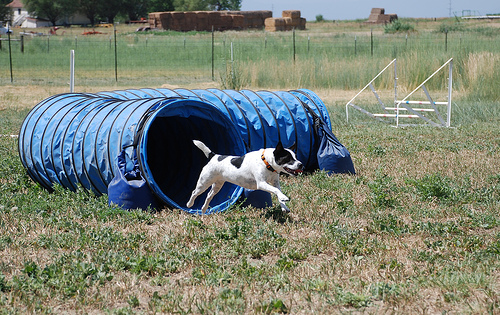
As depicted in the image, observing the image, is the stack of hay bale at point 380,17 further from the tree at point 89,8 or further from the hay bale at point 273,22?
the tree at point 89,8

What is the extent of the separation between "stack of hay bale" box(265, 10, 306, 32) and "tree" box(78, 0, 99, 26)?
2837cm

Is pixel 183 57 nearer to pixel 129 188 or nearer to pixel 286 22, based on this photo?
pixel 286 22

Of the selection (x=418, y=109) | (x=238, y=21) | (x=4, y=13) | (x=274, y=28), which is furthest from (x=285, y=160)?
(x=4, y=13)

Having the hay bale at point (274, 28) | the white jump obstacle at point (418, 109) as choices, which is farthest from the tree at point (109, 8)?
the white jump obstacle at point (418, 109)

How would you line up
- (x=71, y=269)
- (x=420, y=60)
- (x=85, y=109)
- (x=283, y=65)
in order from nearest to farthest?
(x=71, y=269) → (x=85, y=109) → (x=420, y=60) → (x=283, y=65)

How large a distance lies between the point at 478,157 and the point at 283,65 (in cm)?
1408

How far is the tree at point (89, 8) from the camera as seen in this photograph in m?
77.4

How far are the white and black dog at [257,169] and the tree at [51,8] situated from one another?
242 ft

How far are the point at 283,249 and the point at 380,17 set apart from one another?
64.6 meters

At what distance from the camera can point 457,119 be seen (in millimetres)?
15312

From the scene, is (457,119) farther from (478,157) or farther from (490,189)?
(490,189)

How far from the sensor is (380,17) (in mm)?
67000

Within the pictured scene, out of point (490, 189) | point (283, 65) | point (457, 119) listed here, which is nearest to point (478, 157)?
point (490, 189)

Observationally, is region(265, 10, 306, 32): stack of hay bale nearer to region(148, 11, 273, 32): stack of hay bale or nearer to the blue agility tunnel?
region(148, 11, 273, 32): stack of hay bale
